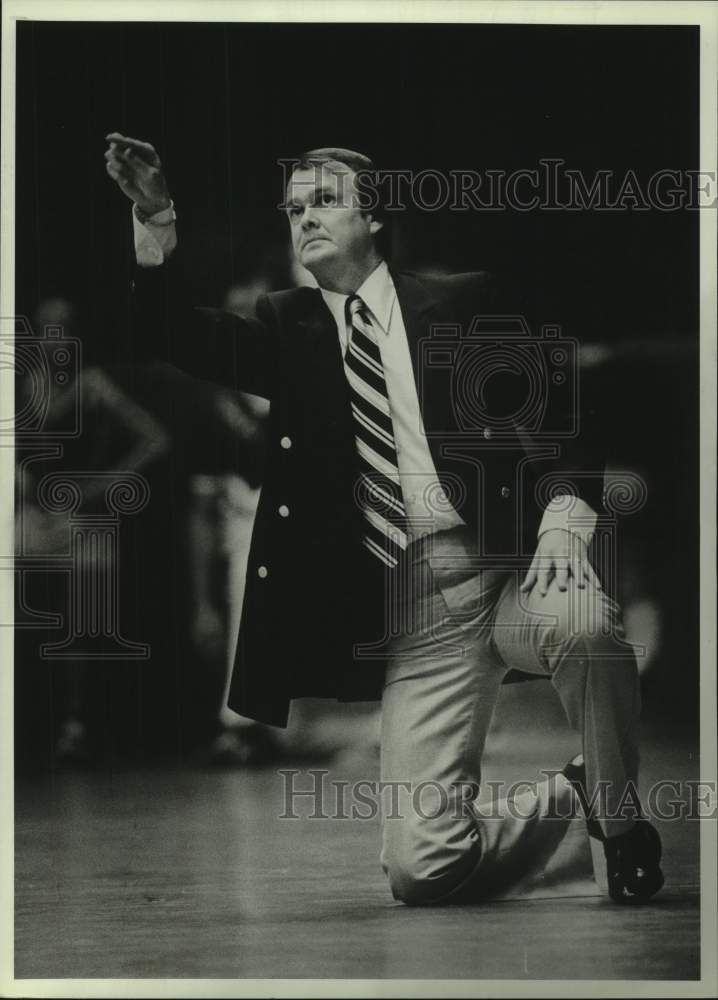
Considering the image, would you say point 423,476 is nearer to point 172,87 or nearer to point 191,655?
point 191,655

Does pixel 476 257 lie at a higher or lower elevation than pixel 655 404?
higher

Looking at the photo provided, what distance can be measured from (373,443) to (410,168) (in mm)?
1192

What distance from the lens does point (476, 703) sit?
4.75m

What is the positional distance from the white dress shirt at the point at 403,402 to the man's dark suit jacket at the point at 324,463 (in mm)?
39

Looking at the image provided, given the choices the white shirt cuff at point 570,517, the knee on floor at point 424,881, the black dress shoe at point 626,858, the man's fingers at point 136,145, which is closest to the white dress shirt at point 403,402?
the white shirt cuff at point 570,517

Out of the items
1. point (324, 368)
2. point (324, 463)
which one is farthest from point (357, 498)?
point (324, 368)

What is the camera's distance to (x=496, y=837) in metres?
4.73

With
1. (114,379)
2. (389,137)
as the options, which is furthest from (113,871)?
(389,137)

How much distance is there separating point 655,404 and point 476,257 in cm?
100

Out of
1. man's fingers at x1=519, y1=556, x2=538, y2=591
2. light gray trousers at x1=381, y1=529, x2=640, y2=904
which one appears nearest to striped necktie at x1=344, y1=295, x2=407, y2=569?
light gray trousers at x1=381, y1=529, x2=640, y2=904

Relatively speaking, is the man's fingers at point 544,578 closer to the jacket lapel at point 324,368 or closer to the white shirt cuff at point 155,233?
the jacket lapel at point 324,368

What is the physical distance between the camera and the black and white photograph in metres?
4.73

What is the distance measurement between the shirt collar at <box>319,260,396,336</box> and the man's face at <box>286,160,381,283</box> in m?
0.11

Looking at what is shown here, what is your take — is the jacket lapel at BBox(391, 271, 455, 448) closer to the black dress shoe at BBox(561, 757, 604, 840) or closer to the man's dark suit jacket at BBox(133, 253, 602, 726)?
the man's dark suit jacket at BBox(133, 253, 602, 726)
